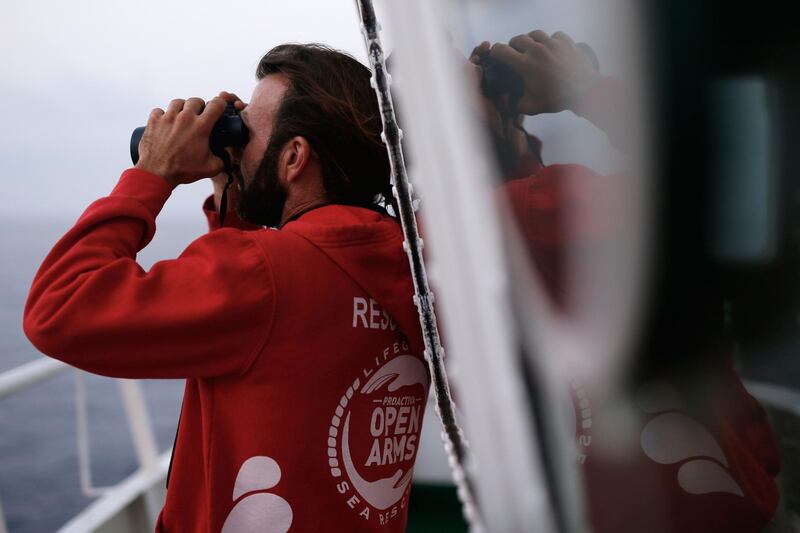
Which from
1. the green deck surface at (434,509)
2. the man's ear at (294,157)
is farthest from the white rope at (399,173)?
the green deck surface at (434,509)

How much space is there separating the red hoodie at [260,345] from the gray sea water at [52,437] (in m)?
7.15

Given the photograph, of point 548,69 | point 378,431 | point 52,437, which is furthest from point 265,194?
point 52,437

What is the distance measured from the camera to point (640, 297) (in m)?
0.30

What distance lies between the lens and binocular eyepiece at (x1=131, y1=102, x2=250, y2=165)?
0.94 metres

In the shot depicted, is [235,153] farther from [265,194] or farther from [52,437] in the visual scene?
[52,437]

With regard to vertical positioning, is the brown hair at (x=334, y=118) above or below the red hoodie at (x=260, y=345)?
above

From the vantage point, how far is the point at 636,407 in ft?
1.01

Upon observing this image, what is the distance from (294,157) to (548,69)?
678 millimetres

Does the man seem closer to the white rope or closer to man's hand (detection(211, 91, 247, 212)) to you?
man's hand (detection(211, 91, 247, 212))

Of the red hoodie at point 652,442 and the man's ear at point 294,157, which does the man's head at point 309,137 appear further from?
the red hoodie at point 652,442

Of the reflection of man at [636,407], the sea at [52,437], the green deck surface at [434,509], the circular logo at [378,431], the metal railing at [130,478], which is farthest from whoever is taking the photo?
the sea at [52,437]

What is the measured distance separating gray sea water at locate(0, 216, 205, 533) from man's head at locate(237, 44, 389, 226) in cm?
716

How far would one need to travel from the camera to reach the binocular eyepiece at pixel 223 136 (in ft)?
3.08

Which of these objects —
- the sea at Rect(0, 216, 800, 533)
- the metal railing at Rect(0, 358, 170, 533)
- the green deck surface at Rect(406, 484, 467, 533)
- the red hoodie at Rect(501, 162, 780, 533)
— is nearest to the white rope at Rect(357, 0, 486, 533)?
the red hoodie at Rect(501, 162, 780, 533)
